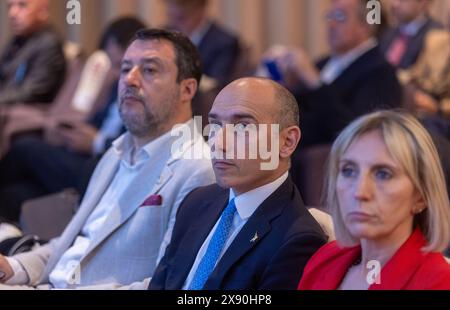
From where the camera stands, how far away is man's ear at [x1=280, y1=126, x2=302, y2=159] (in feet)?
8.63

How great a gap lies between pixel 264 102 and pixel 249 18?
3.88m

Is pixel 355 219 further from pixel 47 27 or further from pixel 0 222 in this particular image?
pixel 47 27

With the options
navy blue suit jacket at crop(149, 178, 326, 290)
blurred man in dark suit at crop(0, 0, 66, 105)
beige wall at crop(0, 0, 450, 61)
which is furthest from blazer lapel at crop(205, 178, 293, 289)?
beige wall at crop(0, 0, 450, 61)

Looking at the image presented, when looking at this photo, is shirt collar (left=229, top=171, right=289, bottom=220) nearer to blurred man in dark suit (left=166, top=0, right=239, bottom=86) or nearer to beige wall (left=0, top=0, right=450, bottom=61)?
blurred man in dark suit (left=166, top=0, right=239, bottom=86)

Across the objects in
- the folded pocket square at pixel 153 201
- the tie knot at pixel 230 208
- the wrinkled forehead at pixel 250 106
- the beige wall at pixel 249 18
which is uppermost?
the beige wall at pixel 249 18

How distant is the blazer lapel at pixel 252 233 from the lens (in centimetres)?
254

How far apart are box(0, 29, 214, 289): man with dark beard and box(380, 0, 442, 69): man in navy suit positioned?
227cm

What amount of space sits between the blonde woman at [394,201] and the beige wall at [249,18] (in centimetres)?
412

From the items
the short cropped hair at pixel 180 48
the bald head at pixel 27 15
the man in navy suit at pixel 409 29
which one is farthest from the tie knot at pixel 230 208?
the bald head at pixel 27 15

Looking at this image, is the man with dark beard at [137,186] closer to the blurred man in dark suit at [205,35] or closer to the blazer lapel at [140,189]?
the blazer lapel at [140,189]

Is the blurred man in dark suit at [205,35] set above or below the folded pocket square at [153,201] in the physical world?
above

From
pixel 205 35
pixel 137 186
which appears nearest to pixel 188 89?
pixel 137 186
